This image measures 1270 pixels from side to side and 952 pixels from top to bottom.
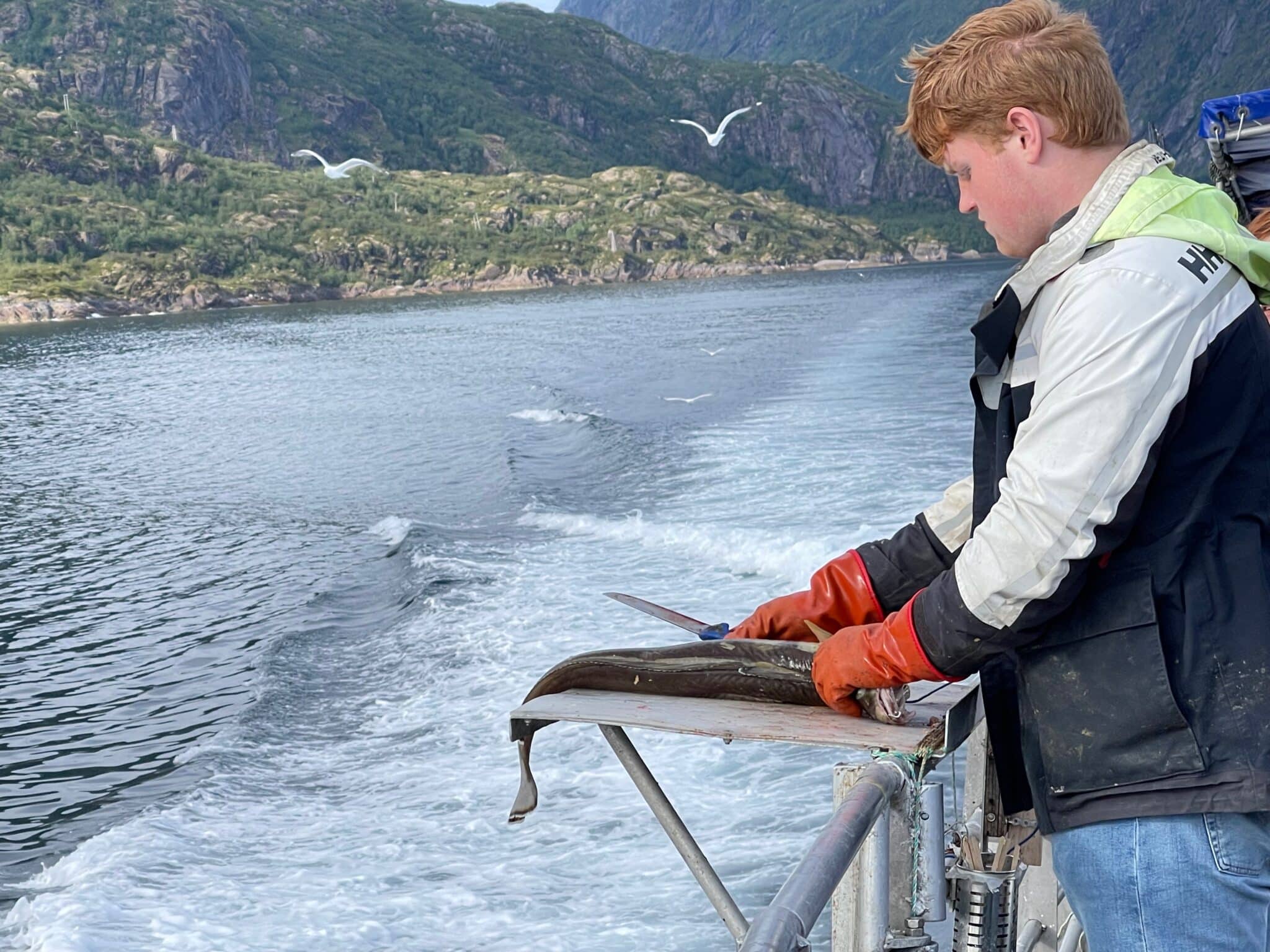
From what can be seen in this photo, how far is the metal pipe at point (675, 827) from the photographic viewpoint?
2648 millimetres

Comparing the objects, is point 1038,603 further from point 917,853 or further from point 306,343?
point 306,343

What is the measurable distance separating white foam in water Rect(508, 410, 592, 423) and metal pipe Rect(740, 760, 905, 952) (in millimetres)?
24358

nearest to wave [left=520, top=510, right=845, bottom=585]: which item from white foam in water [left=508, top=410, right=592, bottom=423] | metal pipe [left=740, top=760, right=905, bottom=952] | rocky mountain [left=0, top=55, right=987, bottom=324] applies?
metal pipe [left=740, top=760, right=905, bottom=952]

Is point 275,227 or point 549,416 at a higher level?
point 275,227

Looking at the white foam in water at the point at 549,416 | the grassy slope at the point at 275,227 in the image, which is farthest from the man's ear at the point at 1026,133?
the grassy slope at the point at 275,227

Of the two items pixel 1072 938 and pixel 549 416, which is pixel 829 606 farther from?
pixel 549 416

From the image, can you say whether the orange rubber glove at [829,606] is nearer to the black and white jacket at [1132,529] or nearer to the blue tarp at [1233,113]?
the black and white jacket at [1132,529]

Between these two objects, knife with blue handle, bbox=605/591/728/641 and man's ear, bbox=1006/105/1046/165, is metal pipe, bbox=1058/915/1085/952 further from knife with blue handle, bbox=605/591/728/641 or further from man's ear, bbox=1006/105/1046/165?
man's ear, bbox=1006/105/1046/165

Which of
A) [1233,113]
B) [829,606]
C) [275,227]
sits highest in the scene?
[1233,113]

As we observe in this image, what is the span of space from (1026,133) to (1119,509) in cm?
66

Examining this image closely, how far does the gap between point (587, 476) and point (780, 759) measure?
40.0 feet

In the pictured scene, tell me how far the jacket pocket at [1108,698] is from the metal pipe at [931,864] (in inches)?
17.6

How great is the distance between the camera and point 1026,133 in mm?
2035

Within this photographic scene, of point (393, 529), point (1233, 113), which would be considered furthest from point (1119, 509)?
point (393, 529)
